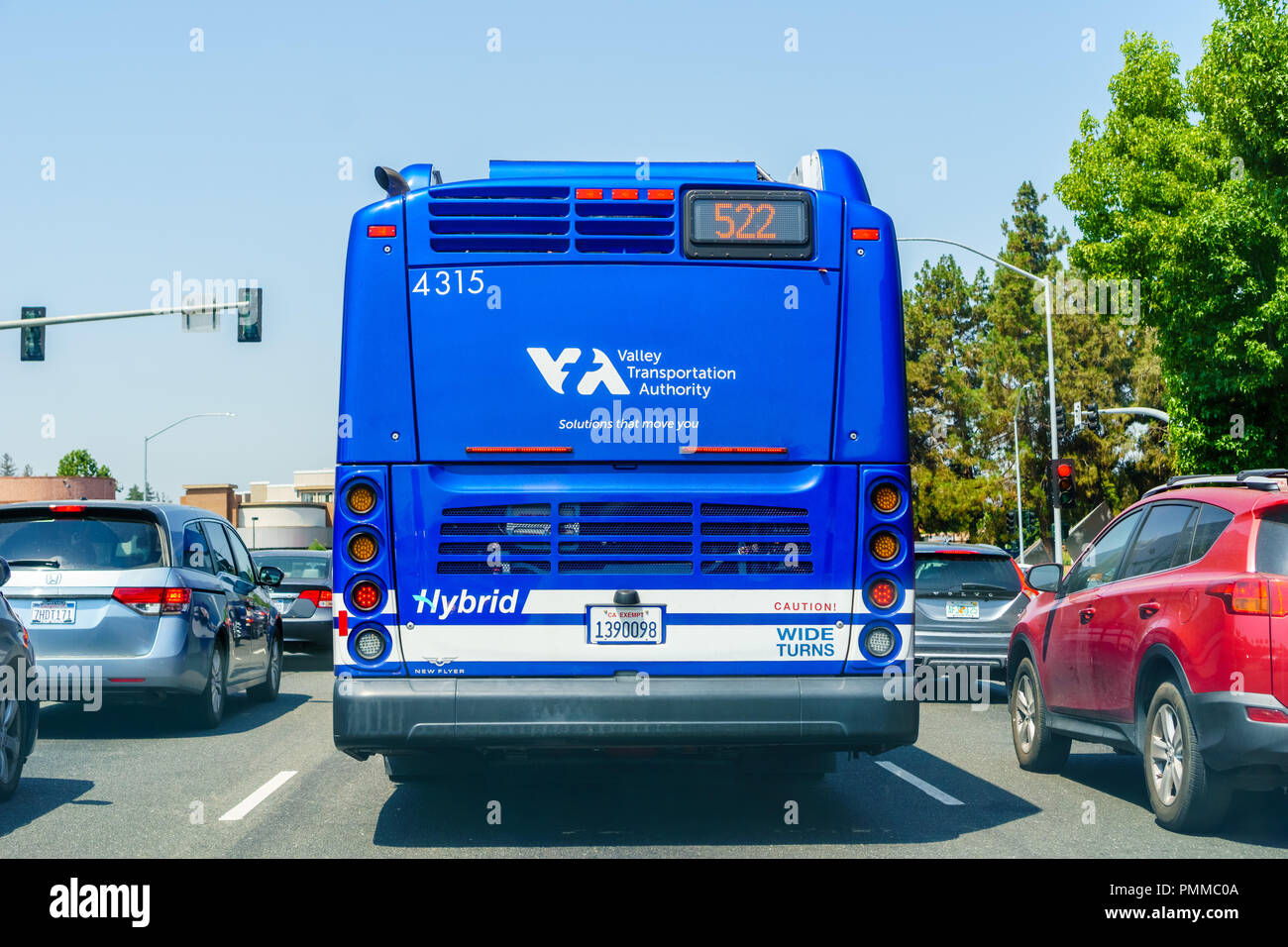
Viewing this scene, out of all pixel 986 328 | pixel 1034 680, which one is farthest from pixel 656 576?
pixel 986 328

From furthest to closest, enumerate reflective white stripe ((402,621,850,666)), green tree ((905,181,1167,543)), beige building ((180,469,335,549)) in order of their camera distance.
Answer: beige building ((180,469,335,549))
green tree ((905,181,1167,543))
reflective white stripe ((402,621,850,666))

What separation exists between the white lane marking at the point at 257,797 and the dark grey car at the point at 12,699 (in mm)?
1284

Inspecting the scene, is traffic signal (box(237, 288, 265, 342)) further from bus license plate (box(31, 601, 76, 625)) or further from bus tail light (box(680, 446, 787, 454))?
bus tail light (box(680, 446, 787, 454))

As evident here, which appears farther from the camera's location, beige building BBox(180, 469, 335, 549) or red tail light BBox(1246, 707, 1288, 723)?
beige building BBox(180, 469, 335, 549)

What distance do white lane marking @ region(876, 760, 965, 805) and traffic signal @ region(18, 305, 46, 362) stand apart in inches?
734

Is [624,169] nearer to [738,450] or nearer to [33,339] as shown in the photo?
[738,450]

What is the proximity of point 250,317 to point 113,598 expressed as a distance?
14.5m

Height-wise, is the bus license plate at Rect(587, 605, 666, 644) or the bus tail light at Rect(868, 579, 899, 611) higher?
the bus tail light at Rect(868, 579, 899, 611)

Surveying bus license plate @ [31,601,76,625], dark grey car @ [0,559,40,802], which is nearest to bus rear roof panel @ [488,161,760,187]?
dark grey car @ [0,559,40,802]

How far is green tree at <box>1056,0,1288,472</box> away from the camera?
2312 centimetres

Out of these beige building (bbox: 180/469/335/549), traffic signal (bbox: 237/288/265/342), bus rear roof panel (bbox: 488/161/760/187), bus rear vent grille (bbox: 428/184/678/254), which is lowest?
beige building (bbox: 180/469/335/549)

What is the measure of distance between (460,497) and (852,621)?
190 cm

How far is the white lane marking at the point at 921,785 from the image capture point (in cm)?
828

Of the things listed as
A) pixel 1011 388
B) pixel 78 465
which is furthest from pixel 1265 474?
pixel 78 465
